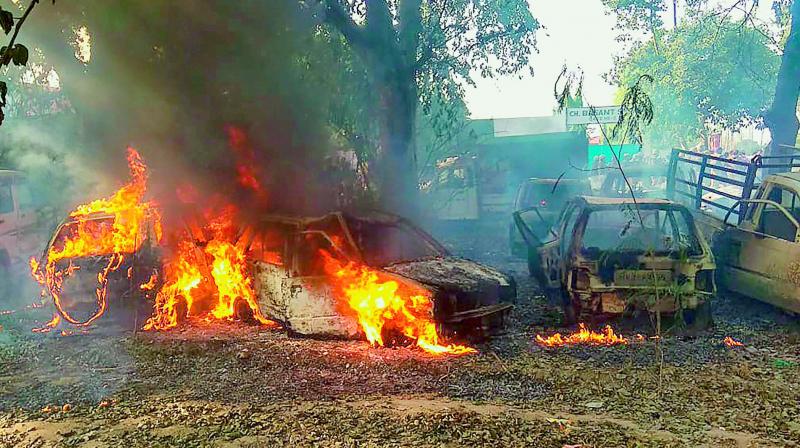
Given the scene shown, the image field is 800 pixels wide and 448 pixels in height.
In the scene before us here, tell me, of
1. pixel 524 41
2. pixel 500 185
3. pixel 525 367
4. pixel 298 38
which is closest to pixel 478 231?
pixel 500 185

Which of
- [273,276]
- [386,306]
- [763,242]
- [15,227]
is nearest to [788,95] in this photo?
[763,242]

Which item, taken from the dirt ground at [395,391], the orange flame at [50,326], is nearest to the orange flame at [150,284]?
the dirt ground at [395,391]

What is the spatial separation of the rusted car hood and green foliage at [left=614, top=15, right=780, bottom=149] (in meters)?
20.6

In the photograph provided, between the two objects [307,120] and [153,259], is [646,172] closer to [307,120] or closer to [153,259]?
[307,120]

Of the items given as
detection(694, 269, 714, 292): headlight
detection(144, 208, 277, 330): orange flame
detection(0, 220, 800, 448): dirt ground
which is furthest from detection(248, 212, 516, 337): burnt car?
detection(694, 269, 714, 292): headlight

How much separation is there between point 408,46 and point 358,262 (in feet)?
21.5

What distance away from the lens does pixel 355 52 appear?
12391mm

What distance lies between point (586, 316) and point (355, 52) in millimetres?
7742

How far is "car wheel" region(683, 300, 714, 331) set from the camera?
22.3 feet

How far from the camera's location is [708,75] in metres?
26.2

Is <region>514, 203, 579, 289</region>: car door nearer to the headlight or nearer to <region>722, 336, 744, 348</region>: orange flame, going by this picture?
the headlight

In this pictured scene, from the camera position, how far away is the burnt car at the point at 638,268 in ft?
21.9

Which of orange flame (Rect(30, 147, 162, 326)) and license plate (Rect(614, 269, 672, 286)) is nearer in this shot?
license plate (Rect(614, 269, 672, 286))

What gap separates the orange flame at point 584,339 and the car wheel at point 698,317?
792 mm
